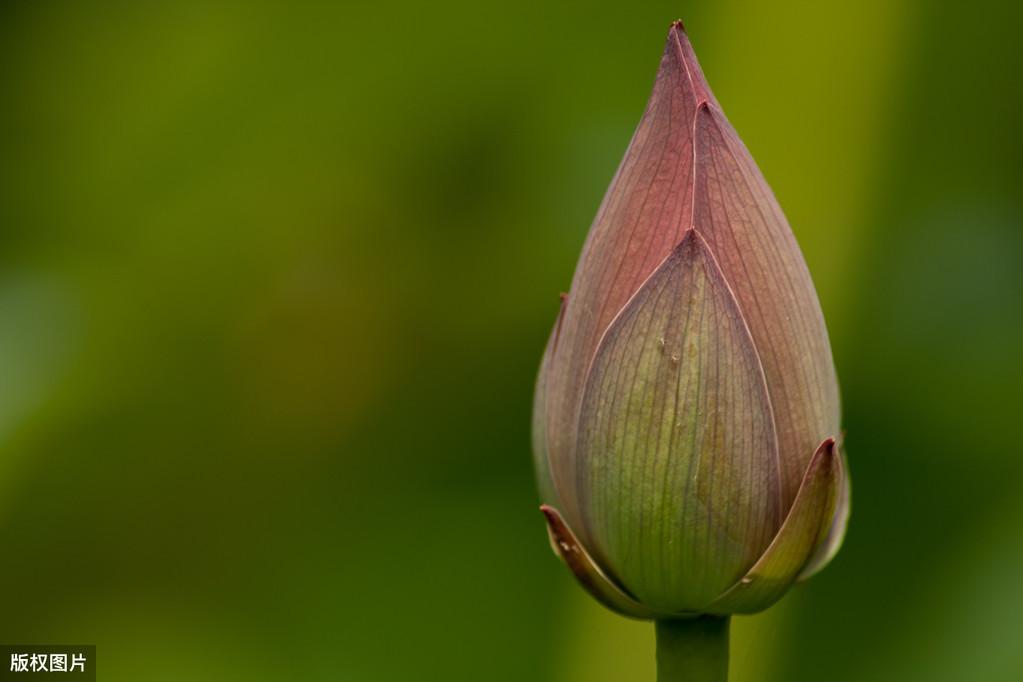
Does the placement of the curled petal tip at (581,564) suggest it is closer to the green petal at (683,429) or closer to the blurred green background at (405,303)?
the green petal at (683,429)

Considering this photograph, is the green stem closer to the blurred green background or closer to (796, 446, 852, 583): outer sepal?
(796, 446, 852, 583): outer sepal

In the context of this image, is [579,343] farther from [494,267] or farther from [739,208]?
[494,267]

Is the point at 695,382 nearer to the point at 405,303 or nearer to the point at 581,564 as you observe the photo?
the point at 581,564

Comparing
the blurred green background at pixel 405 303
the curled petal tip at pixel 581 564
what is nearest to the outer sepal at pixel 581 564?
the curled petal tip at pixel 581 564

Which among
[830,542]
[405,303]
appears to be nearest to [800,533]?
[830,542]

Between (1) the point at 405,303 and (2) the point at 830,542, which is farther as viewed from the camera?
(1) the point at 405,303

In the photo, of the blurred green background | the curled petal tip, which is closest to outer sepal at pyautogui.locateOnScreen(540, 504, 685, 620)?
the curled petal tip
